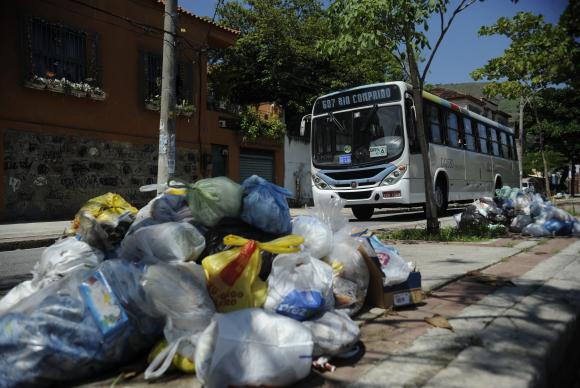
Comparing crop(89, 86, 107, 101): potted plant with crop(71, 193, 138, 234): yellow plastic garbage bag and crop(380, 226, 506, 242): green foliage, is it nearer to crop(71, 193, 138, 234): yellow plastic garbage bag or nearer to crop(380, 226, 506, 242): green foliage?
crop(380, 226, 506, 242): green foliage

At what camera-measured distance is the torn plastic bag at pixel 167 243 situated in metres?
2.37

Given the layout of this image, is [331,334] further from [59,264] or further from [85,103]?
[85,103]

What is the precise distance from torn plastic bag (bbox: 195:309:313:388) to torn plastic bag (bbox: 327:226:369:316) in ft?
2.59


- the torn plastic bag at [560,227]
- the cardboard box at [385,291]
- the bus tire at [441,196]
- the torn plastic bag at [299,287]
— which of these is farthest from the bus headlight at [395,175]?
the torn plastic bag at [299,287]

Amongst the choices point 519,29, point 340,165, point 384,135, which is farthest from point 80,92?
point 519,29

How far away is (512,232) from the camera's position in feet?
24.6

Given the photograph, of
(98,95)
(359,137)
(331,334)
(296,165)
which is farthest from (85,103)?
(331,334)

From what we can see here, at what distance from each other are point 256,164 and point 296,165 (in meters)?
2.37

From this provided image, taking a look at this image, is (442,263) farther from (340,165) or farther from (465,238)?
(340,165)

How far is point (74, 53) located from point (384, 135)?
25.6 ft

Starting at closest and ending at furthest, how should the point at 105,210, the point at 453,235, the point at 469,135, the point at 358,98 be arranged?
the point at 105,210
the point at 453,235
the point at 358,98
the point at 469,135

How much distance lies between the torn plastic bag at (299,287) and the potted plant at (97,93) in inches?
417

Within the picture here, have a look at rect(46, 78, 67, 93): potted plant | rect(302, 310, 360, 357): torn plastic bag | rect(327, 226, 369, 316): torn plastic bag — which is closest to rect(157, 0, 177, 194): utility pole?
rect(46, 78, 67, 93): potted plant

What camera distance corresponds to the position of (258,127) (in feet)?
54.0
